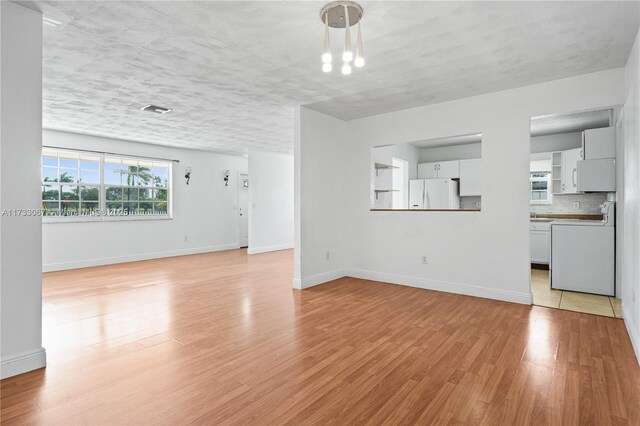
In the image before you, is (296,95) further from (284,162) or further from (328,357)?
(284,162)

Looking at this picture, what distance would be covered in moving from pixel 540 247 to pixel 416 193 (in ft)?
8.50

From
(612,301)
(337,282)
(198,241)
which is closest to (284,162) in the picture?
(198,241)

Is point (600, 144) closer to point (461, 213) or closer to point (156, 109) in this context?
point (461, 213)

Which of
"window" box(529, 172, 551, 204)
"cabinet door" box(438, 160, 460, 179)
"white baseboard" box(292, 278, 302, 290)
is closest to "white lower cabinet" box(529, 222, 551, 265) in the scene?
"window" box(529, 172, 551, 204)

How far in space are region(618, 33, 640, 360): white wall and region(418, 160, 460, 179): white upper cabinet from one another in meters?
3.91

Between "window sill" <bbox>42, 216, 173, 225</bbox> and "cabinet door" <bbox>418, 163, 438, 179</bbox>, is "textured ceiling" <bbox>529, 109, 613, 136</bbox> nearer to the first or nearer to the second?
"cabinet door" <bbox>418, 163, 438, 179</bbox>

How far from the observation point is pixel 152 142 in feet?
23.3

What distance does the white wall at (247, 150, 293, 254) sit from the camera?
8.21 m

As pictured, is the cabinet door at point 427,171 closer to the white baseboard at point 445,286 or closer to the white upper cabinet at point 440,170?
the white upper cabinet at point 440,170

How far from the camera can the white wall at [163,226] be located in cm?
609

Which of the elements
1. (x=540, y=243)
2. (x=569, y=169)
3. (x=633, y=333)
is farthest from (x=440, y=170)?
(x=633, y=333)

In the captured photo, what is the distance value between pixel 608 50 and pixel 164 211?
7.84 meters

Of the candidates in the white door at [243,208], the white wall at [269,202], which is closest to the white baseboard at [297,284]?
the white wall at [269,202]

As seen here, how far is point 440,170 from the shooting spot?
290 inches
